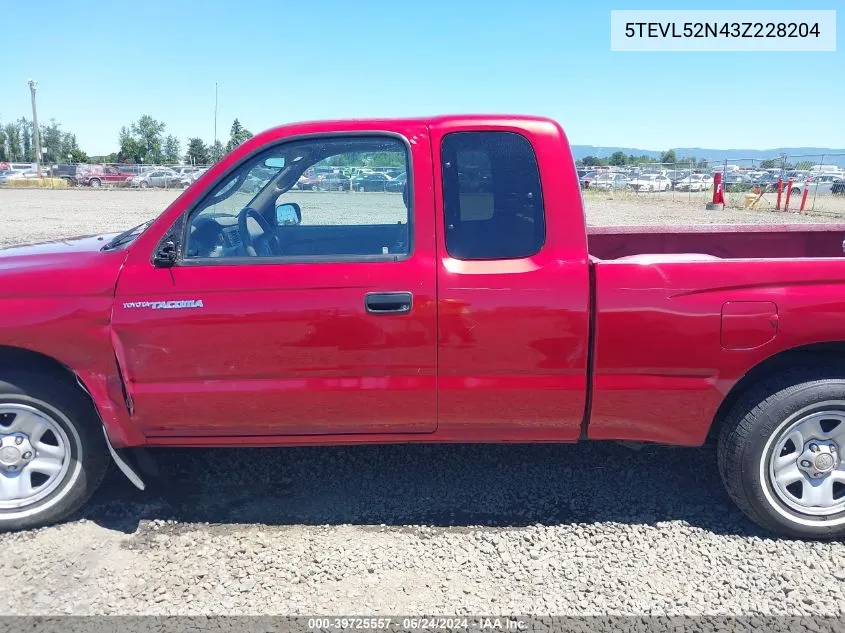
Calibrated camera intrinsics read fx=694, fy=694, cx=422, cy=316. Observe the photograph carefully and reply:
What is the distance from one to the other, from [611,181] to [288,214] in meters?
36.1

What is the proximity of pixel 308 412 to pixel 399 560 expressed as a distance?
80 cm

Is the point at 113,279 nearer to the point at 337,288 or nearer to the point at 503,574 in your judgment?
the point at 337,288

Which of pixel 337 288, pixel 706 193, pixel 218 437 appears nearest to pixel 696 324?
pixel 337 288

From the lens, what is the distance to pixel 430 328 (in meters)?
3.08

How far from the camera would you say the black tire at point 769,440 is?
3.14 metres

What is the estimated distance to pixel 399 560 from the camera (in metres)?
3.18

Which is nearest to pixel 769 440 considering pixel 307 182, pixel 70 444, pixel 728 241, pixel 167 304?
pixel 728 241

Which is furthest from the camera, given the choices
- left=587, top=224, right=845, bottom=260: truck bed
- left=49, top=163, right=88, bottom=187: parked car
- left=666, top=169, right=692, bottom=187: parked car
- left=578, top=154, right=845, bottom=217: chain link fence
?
left=49, top=163, right=88, bottom=187: parked car

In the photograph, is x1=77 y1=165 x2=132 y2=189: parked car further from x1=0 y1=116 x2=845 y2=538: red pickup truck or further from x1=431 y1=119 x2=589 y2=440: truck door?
x1=431 y1=119 x2=589 y2=440: truck door

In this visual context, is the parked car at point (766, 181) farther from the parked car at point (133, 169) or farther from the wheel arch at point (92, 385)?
the parked car at point (133, 169)

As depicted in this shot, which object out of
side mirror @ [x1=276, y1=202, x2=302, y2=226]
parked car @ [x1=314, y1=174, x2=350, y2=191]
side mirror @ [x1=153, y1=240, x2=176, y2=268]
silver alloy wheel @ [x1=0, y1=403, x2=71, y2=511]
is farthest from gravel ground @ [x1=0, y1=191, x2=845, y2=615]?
parked car @ [x1=314, y1=174, x2=350, y2=191]

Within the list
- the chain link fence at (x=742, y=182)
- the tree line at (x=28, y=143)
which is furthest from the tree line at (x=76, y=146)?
the chain link fence at (x=742, y=182)

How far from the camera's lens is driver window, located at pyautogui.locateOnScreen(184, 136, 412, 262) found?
10.5 ft

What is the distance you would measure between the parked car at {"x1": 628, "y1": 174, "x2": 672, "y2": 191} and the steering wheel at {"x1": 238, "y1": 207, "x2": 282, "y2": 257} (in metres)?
35.3
